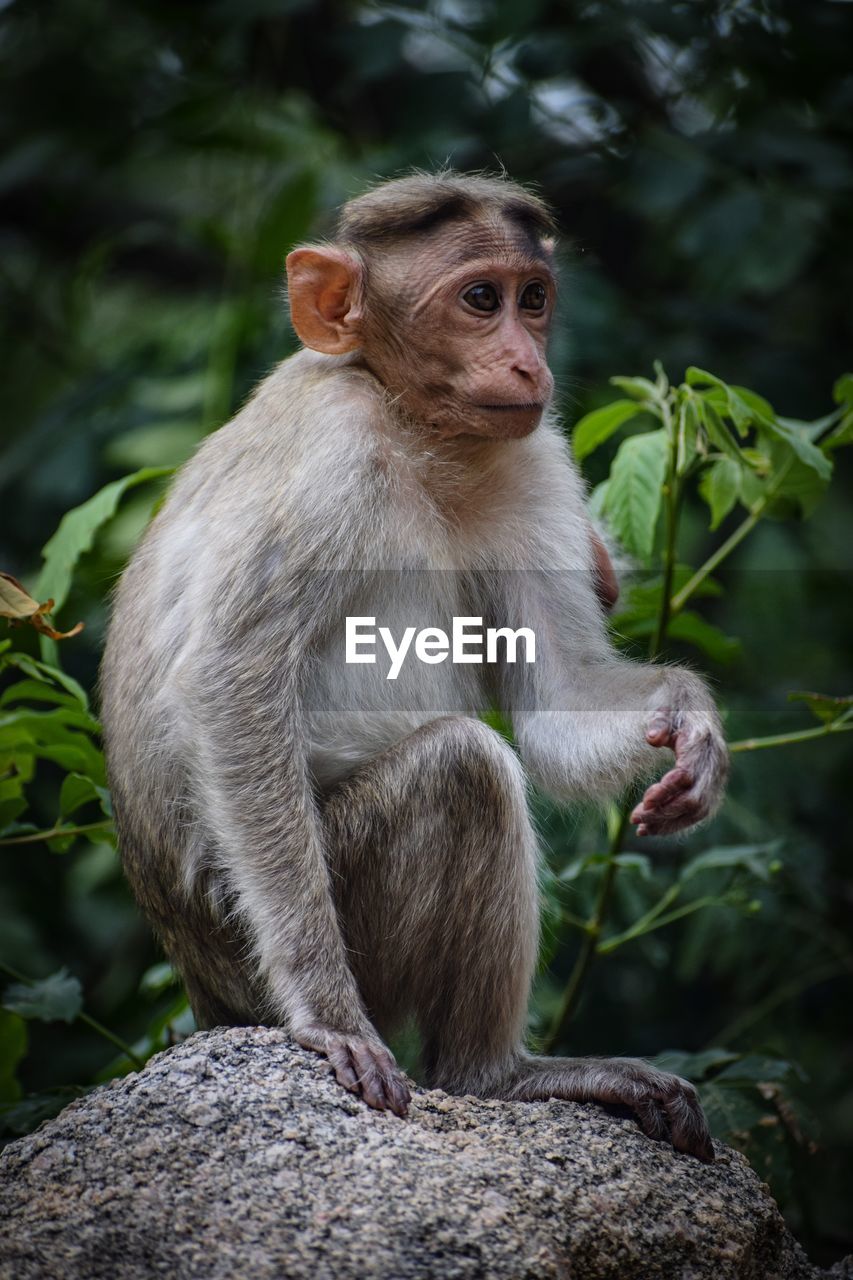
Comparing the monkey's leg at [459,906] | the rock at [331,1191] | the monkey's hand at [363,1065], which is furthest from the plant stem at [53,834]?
the monkey's hand at [363,1065]

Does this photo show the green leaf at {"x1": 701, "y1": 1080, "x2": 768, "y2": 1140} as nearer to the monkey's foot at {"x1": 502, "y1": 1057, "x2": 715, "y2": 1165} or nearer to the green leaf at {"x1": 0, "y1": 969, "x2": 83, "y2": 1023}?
the monkey's foot at {"x1": 502, "y1": 1057, "x2": 715, "y2": 1165}

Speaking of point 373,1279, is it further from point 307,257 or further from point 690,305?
point 690,305

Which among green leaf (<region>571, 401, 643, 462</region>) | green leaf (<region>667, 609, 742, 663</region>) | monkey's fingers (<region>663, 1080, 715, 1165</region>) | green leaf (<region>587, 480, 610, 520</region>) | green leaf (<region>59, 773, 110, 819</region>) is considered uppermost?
green leaf (<region>571, 401, 643, 462</region>)

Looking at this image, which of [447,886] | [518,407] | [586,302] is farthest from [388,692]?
[586,302]

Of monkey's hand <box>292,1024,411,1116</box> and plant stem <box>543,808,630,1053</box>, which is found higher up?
monkey's hand <box>292,1024,411,1116</box>

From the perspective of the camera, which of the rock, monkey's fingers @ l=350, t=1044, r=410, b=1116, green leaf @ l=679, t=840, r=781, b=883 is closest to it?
the rock

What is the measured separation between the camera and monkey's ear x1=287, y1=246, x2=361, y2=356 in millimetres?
5551

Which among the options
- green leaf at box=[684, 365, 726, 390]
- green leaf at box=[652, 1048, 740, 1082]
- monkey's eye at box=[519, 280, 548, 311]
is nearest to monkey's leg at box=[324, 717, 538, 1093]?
green leaf at box=[652, 1048, 740, 1082]

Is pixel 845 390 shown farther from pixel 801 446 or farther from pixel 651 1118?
pixel 651 1118

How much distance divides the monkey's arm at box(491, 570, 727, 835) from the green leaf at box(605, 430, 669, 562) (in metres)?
0.38

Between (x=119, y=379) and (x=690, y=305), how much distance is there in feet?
12.0

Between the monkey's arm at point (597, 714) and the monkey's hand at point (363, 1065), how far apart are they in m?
1.09

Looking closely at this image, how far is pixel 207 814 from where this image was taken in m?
5.04

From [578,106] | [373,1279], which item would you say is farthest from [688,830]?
[578,106]
